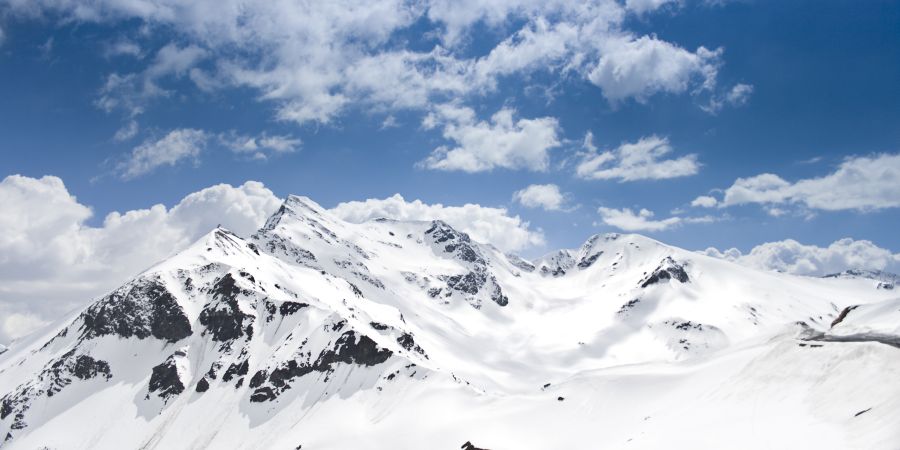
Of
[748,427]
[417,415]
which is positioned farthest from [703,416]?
[417,415]

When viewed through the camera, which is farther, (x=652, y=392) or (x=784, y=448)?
(x=652, y=392)

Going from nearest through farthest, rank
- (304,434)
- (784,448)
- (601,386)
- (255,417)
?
1. (784,448)
2. (601,386)
3. (304,434)
4. (255,417)

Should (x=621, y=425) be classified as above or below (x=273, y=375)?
below

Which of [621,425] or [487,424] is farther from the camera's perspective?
[487,424]

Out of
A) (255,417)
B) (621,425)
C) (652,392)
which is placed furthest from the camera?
(255,417)

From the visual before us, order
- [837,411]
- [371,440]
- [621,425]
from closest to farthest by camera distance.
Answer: [837,411]
[621,425]
[371,440]

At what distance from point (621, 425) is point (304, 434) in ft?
319

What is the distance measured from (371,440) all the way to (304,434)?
97.7ft

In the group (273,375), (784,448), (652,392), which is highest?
(273,375)

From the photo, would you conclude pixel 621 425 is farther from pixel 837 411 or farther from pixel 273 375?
pixel 273 375

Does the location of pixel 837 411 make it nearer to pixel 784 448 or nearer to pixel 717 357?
pixel 784 448

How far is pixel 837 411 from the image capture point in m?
59.2

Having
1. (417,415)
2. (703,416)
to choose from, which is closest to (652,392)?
(703,416)

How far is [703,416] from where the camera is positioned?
2869 inches
